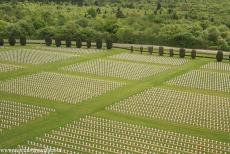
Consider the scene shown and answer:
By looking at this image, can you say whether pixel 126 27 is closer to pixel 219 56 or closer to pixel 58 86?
A: pixel 219 56

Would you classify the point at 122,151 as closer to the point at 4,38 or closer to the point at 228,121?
the point at 228,121

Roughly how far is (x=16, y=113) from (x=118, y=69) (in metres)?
25.0

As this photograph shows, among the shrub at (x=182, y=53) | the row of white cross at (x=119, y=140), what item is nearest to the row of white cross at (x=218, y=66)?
the shrub at (x=182, y=53)

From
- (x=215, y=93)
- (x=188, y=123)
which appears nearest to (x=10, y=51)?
(x=215, y=93)

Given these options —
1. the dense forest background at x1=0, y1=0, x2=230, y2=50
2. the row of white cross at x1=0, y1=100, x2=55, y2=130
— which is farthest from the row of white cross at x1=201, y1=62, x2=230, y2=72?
the row of white cross at x1=0, y1=100, x2=55, y2=130

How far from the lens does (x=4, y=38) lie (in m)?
87.3

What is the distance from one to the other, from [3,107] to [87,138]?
39.7 feet

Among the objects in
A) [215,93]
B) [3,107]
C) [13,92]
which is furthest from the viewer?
[215,93]

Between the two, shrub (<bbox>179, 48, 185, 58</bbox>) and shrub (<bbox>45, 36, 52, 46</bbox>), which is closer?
shrub (<bbox>179, 48, 185, 58</bbox>)

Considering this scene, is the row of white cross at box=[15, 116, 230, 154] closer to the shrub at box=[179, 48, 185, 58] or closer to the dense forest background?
the shrub at box=[179, 48, 185, 58]

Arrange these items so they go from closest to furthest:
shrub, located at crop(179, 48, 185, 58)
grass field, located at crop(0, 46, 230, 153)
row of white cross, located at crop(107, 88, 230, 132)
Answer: grass field, located at crop(0, 46, 230, 153) < row of white cross, located at crop(107, 88, 230, 132) < shrub, located at crop(179, 48, 185, 58)

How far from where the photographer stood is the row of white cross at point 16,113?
35775 millimetres

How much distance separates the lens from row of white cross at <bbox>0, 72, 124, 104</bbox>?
45000 millimetres

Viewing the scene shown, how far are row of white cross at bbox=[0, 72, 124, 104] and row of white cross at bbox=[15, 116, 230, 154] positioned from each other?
8.86 meters
